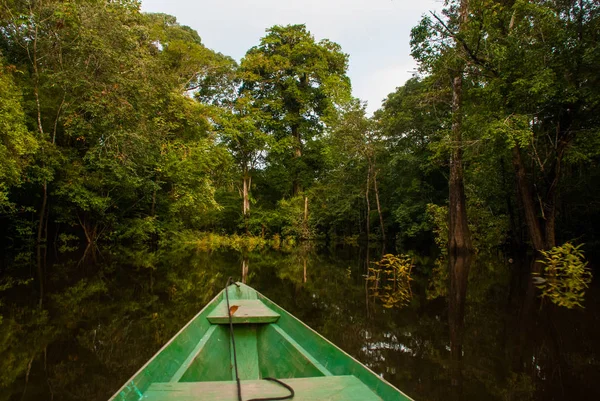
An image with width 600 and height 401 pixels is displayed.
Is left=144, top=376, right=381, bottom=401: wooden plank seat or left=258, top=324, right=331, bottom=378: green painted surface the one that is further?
left=258, top=324, right=331, bottom=378: green painted surface

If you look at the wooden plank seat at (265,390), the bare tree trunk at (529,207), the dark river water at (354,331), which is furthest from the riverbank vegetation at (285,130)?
the wooden plank seat at (265,390)

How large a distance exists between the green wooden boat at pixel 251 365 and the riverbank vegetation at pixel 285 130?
26.7ft

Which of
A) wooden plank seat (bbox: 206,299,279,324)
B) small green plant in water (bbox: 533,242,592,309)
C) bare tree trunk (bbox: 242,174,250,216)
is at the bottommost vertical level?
small green plant in water (bbox: 533,242,592,309)

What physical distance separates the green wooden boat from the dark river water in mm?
890

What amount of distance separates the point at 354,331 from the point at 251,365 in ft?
7.17

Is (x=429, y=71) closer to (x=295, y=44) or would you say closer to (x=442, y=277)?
(x=442, y=277)

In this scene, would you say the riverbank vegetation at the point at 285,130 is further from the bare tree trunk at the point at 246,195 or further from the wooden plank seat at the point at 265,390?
the wooden plank seat at the point at 265,390

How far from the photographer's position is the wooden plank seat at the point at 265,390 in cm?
172

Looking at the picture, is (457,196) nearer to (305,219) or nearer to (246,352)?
(246,352)

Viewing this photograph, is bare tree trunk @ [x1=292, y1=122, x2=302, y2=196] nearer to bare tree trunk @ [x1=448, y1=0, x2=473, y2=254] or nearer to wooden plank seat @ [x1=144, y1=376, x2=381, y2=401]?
bare tree trunk @ [x1=448, y1=0, x2=473, y2=254]

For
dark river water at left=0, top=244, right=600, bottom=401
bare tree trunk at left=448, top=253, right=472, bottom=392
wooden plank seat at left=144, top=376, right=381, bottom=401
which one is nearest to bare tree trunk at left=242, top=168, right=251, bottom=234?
bare tree trunk at left=448, top=253, right=472, bottom=392

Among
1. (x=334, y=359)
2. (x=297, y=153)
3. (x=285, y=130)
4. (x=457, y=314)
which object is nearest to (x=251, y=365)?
(x=334, y=359)

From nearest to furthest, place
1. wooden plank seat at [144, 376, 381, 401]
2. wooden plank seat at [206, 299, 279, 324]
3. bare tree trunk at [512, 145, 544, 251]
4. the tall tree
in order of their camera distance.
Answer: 1. wooden plank seat at [144, 376, 381, 401]
2. wooden plank seat at [206, 299, 279, 324]
3. bare tree trunk at [512, 145, 544, 251]
4. the tall tree

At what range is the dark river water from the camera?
3.16 meters
